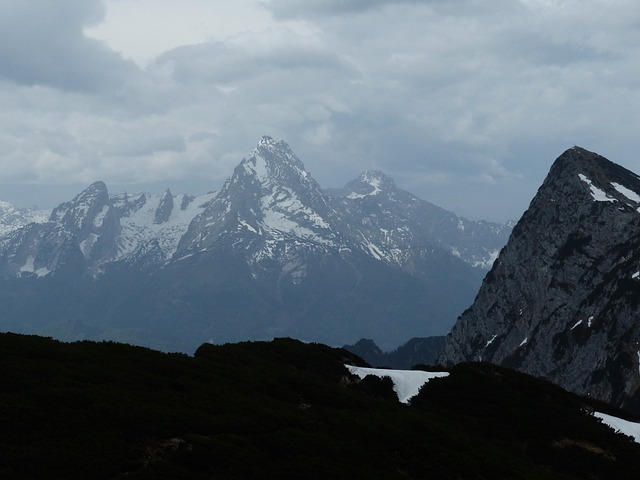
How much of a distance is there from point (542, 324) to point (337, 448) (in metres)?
165

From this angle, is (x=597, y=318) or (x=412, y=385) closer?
(x=412, y=385)

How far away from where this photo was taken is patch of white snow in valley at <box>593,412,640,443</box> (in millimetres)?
50281

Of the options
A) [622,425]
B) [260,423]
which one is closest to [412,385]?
[622,425]

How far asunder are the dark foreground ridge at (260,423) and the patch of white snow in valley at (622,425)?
2.56 meters

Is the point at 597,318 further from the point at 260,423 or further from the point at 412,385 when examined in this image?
the point at 260,423

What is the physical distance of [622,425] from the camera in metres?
51.7

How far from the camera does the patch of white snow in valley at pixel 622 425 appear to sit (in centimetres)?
5028

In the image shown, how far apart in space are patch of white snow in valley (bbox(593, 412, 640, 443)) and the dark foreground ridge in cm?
256

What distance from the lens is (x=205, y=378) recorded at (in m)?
40.7

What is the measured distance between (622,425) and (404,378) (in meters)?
14.4

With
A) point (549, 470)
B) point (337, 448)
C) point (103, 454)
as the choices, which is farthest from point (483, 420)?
point (103, 454)

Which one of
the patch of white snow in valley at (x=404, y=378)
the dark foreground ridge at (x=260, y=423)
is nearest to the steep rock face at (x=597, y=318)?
the patch of white snow in valley at (x=404, y=378)

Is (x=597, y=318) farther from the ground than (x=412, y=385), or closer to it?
farther from the ground

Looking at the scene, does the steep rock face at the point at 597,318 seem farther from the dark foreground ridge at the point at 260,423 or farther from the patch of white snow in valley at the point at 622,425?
the dark foreground ridge at the point at 260,423
